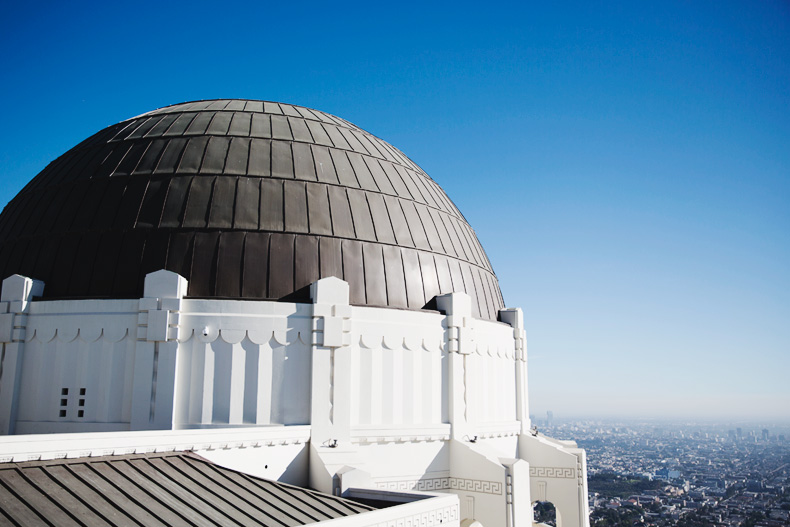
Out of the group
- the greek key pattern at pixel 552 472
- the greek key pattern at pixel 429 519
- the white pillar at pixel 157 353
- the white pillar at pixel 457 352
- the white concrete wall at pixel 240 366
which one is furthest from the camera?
the greek key pattern at pixel 552 472

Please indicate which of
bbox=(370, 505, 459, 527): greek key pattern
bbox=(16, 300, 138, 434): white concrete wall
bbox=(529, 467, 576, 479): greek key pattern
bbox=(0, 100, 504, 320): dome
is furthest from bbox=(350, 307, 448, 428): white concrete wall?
bbox=(16, 300, 138, 434): white concrete wall

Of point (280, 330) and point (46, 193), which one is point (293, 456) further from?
point (46, 193)

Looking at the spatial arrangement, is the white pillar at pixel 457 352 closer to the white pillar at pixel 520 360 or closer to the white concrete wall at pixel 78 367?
the white pillar at pixel 520 360

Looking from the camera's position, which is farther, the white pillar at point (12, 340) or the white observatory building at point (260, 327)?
the white pillar at point (12, 340)

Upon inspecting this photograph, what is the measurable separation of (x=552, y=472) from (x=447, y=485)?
5.24 metres

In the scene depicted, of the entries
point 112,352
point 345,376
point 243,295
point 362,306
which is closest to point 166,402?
point 112,352

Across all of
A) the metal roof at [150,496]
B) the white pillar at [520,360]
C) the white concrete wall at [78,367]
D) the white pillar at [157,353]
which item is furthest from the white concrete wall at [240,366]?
the white pillar at [520,360]

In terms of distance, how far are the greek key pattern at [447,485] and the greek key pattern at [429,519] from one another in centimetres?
375

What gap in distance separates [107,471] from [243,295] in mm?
6409

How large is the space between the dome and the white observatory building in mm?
65

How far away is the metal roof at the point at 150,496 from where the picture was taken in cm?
947

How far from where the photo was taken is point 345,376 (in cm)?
1683

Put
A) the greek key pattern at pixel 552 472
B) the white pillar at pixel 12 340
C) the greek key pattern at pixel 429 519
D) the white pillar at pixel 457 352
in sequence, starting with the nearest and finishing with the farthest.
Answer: the greek key pattern at pixel 429 519 → the white pillar at pixel 12 340 → the white pillar at pixel 457 352 → the greek key pattern at pixel 552 472

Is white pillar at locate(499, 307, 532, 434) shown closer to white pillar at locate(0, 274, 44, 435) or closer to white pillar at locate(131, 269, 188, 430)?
white pillar at locate(131, 269, 188, 430)
